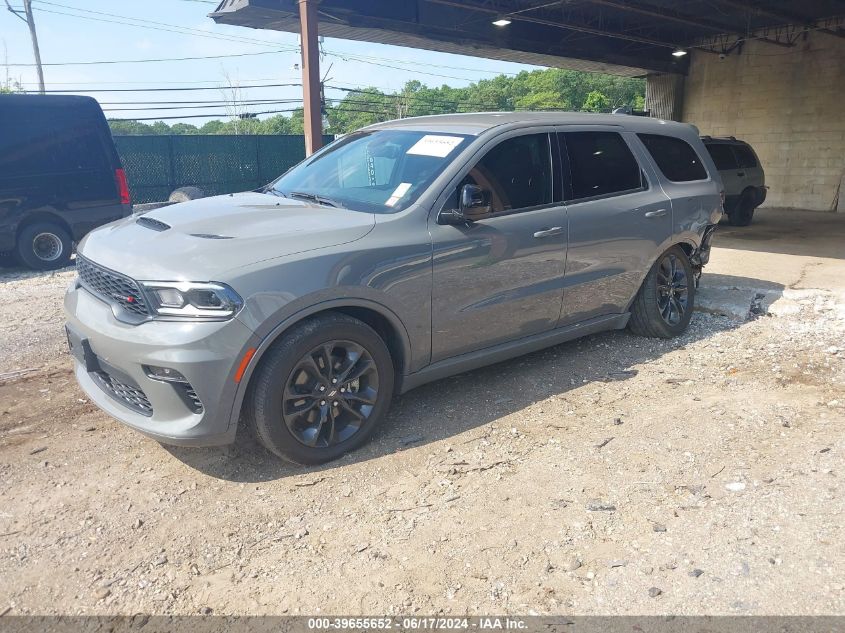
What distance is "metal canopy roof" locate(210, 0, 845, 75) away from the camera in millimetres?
13008

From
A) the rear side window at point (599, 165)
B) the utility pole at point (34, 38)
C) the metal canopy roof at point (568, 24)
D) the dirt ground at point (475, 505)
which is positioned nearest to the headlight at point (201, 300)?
the dirt ground at point (475, 505)

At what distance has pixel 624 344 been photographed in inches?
222

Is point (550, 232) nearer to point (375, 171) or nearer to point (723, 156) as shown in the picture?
point (375, 171)

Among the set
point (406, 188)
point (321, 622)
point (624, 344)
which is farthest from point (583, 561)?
point (624, 344)

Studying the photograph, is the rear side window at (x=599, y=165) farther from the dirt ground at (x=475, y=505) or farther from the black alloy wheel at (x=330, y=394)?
the black alloy wheel at (x=330, y=394)

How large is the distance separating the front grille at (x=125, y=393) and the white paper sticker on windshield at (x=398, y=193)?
1.73 metres

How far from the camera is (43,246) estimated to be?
9078 mm

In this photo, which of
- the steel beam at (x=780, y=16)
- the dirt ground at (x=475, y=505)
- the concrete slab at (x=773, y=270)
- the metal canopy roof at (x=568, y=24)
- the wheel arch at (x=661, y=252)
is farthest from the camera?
the steel beam at (x=780, y=16)

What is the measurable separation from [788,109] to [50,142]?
60.4ft

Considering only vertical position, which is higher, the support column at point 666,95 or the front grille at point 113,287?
the support column at point 666,95

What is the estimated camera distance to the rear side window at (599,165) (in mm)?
4695

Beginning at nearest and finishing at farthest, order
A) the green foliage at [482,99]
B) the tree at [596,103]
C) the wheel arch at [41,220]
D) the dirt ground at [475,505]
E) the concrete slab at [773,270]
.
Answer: the dirt ground at [475,505]
the concrete slab at [773,270]
the wheel arch at [41,220]
the tree at [596,103]
the green foliage at [482,99]

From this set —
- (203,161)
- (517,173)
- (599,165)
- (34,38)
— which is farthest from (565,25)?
Answer: (34,38)

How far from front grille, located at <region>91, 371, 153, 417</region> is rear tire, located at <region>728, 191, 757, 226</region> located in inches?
547
